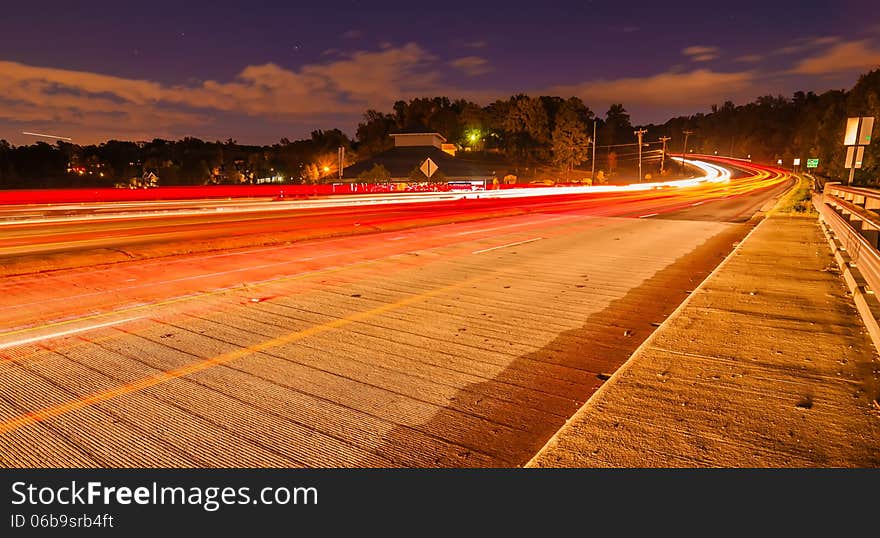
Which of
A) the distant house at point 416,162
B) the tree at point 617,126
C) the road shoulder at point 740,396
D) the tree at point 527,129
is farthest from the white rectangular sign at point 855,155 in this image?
the tree at point 617,126

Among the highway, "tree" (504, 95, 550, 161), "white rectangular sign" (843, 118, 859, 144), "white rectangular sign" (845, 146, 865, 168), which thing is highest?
"tree" (504, 95, 550, 161)

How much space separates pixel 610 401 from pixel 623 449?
75 centimetres

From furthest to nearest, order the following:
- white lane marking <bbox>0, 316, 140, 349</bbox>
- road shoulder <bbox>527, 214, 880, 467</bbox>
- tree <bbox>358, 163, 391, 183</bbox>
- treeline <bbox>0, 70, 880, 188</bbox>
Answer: treeline <bbox>0, 70, 880, 188</bbox> → tree <bbox>358, 163, 391, 183</bbox> → white lane marking <bbox>0, 316, 140, 349</bbox> → road shoulder <bbox>527, 214, 880, 467</bbox>

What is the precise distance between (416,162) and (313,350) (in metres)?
70.0

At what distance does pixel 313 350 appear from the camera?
5641 millimetres

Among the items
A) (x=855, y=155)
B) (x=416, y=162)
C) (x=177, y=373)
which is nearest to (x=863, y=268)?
(x=177, y=373)

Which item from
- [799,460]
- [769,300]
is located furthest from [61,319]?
[769,300]

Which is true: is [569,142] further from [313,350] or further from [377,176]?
[313,350]

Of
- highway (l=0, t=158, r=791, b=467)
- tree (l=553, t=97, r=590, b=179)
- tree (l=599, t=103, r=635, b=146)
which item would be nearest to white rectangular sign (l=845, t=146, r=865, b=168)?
highway (l=0, t=158, r=791, b=467)

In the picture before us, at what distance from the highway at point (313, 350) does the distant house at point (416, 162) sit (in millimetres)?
56175

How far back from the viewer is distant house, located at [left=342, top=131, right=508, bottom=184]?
69188 mm

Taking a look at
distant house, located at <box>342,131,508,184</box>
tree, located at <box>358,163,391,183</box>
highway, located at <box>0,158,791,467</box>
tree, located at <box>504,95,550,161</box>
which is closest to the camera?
highway, located at <box>0,158,791,467</box>

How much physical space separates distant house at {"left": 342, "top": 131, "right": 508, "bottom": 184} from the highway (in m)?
56.2

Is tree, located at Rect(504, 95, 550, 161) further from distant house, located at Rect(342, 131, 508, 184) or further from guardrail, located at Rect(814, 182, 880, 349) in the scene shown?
guardrail, located at Rect(814, 182, 880, 349)
